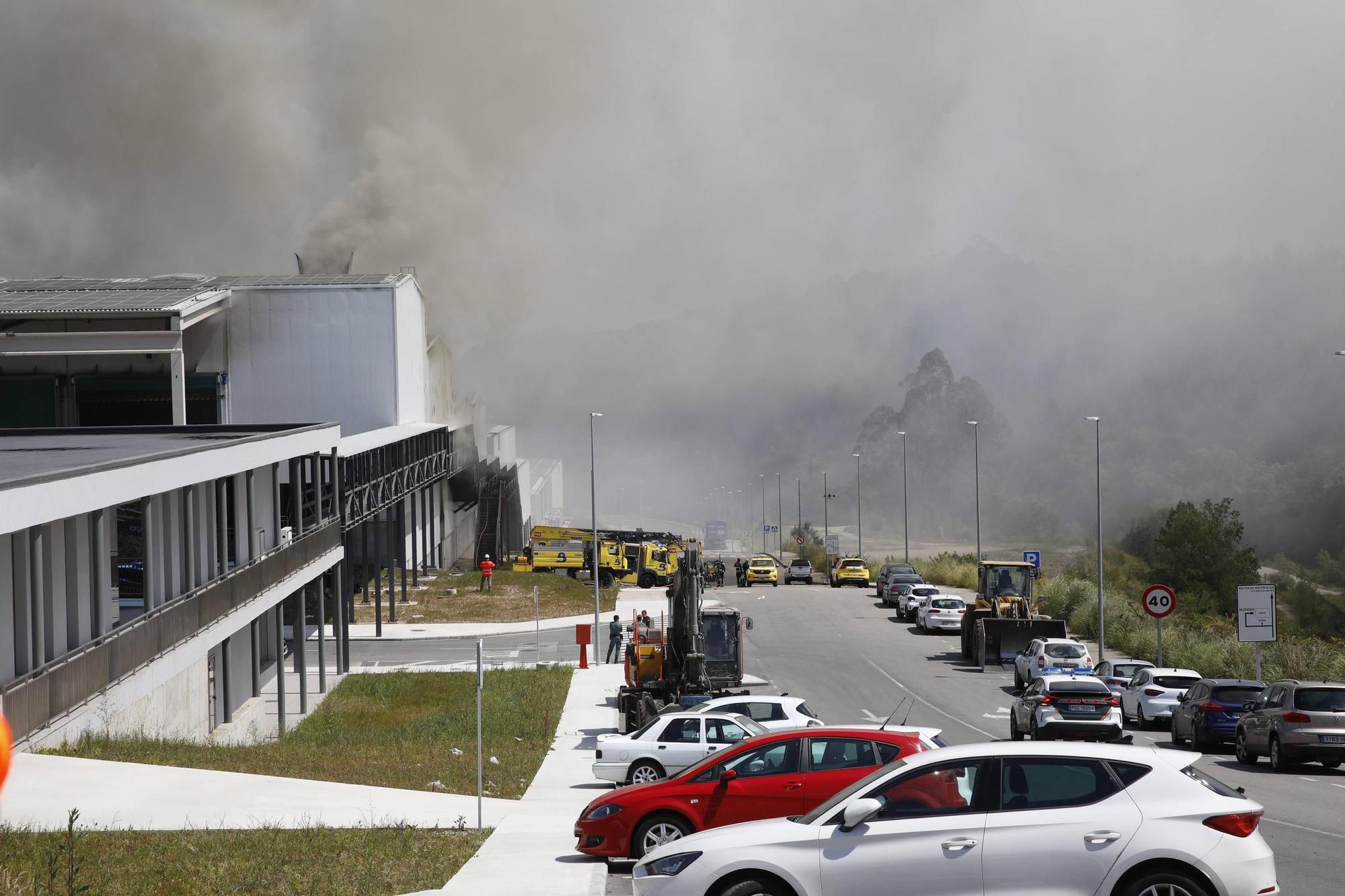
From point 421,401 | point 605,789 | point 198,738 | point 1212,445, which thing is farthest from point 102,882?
point 1212,445

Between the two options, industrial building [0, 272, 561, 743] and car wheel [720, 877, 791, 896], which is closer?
car wheel [720, 877, 791, 896]

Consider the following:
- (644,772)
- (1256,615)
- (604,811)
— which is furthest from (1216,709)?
(604,811)

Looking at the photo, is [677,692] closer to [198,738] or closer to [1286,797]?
[198,738]

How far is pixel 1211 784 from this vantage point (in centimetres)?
848

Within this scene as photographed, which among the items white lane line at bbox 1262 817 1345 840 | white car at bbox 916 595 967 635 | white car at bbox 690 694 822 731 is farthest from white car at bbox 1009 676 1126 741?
white car at bbox 916 595 967 635

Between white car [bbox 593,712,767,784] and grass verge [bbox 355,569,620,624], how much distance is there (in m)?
31.4

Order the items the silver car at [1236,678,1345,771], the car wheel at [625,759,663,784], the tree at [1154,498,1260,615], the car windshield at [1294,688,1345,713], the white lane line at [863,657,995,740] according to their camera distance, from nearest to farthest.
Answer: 1. the car wheel at [625,759,663,784]
2. the silver car at [1236,678,1345,771]
3. the car windshield at [1294,688,1345,713]
4. the white lane line at [863,657,995,740]
5. the tree at [1154,498,1260,615]

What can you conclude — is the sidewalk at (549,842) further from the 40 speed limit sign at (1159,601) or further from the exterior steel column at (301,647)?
the 40 speed limit sign at (1159,601)

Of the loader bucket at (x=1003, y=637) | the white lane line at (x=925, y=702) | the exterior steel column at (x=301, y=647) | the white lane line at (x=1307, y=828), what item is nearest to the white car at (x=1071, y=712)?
the white lane line at (x=925, y=702)

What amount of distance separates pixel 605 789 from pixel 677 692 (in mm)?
6581

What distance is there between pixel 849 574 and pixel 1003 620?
114 ft

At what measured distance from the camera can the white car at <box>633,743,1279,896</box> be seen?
8016mm

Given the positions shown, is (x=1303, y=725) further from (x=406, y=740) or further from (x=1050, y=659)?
(x=406, y=740)

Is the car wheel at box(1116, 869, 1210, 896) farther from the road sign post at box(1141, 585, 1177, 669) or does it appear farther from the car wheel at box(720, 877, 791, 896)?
the road sign post at box(1141, 585, 1177, 669)
